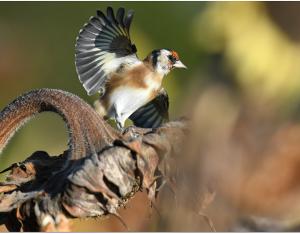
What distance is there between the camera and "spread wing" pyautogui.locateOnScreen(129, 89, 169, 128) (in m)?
2.02

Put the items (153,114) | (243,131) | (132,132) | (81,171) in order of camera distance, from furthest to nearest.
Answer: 1. (153,114)
2. (132,132)
3. (81,171)
4. (243,131)

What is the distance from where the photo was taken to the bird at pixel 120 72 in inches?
83.4

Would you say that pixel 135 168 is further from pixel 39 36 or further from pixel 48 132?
pixel 39 36

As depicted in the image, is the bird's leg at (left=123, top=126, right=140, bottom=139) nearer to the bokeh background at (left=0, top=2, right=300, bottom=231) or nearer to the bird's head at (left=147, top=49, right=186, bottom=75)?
the bokeh background at (left=0, top=2, right=300, bottom=231)

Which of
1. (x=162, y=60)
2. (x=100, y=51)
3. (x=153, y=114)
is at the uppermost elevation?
(x=100, y=51)

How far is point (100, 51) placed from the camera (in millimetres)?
2303

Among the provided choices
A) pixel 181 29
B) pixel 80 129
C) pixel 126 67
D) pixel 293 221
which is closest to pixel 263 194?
pixel 293 221

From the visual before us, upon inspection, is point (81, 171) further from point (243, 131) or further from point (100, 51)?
point (100, 51)

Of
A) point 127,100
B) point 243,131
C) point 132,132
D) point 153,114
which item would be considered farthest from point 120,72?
point 243,131

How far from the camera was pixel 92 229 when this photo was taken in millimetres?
1192

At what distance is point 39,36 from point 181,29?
0.48 m

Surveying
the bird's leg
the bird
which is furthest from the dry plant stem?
the bird

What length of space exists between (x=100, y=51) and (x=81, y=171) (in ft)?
5.16

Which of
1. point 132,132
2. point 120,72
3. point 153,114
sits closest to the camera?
point 132,132
